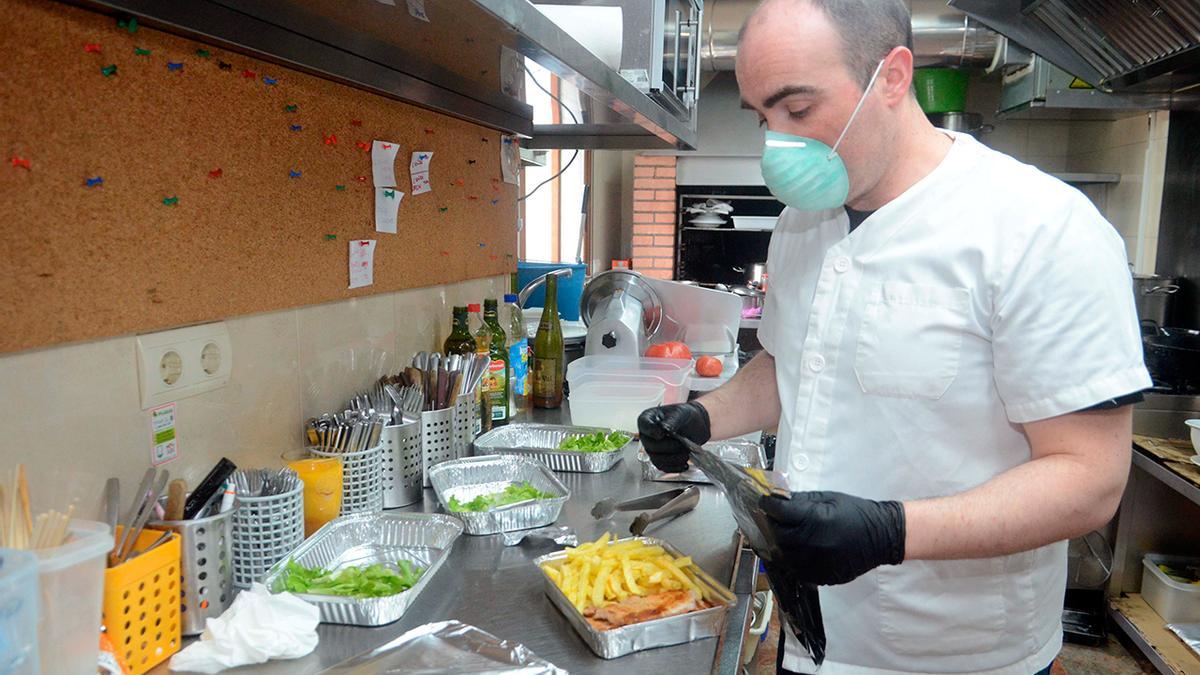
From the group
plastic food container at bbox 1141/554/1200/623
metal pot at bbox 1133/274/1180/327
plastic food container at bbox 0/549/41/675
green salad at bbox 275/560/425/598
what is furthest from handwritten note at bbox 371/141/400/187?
metal pot at bbox 1133/274/1180/327

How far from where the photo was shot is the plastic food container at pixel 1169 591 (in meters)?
2.93

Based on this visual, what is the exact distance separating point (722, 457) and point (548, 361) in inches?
29.9

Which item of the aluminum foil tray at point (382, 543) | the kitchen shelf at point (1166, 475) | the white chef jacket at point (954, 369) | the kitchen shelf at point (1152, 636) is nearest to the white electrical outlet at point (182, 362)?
the aluminum foil tray at point (382, 543)

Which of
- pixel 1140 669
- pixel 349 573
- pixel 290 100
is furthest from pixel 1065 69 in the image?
pixel 349 573

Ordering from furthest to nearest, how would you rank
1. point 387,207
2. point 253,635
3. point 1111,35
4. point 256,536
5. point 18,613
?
point 1111,35, point 387,207, point 256,536, point 253,635, point 18,613

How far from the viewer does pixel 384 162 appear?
5.82 feet

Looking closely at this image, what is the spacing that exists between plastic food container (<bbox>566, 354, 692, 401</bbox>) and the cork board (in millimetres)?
581

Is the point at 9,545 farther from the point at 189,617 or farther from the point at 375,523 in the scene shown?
the point at 375,523

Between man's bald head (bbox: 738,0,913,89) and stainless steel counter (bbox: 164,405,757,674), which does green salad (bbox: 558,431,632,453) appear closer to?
stainless steel counter (bbox: 164,405,757,674)

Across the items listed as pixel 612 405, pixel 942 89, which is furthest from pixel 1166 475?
pixel 942 89

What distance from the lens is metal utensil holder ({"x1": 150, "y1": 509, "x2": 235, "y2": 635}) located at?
1.02 meters

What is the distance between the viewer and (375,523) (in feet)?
4.53

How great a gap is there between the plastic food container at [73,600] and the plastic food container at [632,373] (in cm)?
133

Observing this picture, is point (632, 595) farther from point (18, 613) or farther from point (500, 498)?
point (18, 613)
